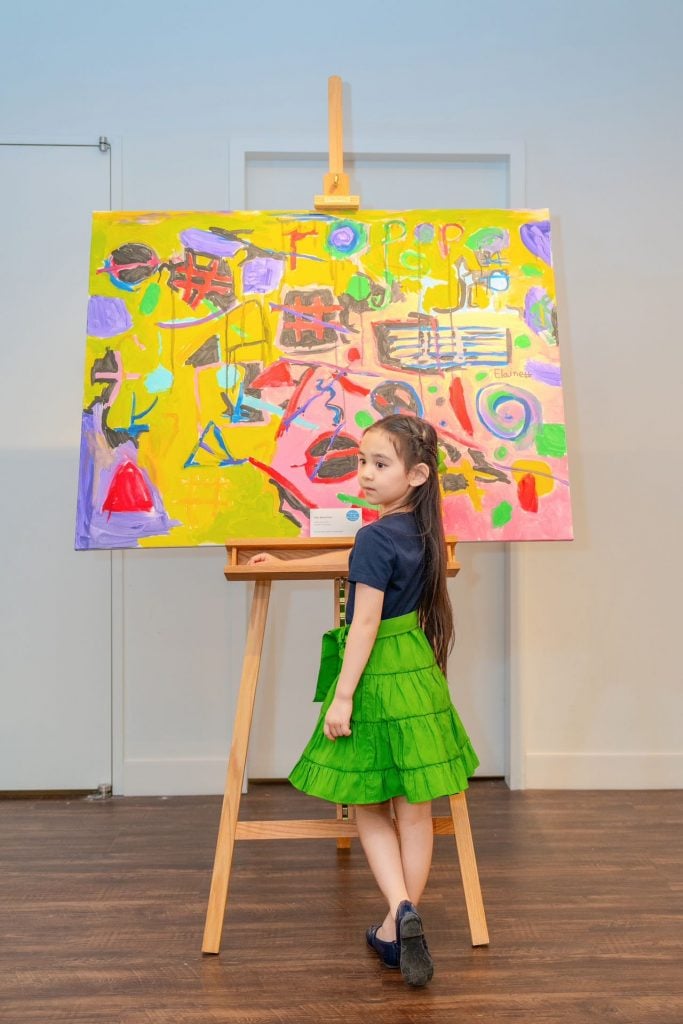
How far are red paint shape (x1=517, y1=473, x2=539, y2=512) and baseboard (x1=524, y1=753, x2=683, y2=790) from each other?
1187 mm

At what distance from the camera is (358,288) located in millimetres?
2479

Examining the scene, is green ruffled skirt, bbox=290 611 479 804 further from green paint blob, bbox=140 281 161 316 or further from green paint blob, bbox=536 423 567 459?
green paint blob, bbox=140 281 161 316

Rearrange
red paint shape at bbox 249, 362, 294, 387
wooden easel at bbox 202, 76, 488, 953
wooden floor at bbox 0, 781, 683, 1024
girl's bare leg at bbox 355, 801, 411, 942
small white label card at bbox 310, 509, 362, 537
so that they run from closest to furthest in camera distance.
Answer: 1. wooden floor at bbox 0, 781, 683, 1024
2. girl's bare leg at bbox 355, 801, 411, 942
3. wooden easel at bbox 202, 76, 488, 953
4. small white label card at bbox 310, 509, 362, 537
5. red paint shape at bbox 249, 362, 294, 387

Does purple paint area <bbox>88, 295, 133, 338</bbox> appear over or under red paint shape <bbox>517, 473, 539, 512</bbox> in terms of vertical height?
over

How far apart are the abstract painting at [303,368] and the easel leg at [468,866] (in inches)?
26.0

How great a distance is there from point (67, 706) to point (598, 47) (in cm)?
283

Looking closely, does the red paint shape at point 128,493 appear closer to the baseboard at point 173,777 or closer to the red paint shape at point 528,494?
the red paint shape at point 528,494

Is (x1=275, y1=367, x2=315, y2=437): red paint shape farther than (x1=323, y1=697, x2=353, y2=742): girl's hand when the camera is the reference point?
Yes

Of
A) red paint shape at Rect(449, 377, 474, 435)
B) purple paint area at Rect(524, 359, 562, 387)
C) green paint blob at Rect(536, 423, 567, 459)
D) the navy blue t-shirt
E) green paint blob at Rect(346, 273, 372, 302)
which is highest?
green paint blob at Rect(346, 273, 372, 302)

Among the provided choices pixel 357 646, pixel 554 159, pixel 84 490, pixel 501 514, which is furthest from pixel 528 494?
pixel 554 159

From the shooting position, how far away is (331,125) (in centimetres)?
260

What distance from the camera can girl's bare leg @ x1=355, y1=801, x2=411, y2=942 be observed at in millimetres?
1898

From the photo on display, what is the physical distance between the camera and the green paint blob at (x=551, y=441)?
2422 mm

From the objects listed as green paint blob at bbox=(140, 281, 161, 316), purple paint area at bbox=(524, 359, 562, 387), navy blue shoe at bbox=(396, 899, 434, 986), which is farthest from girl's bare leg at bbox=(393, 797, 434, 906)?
green paint blob at bbox=(140, 281, 161, 316)
